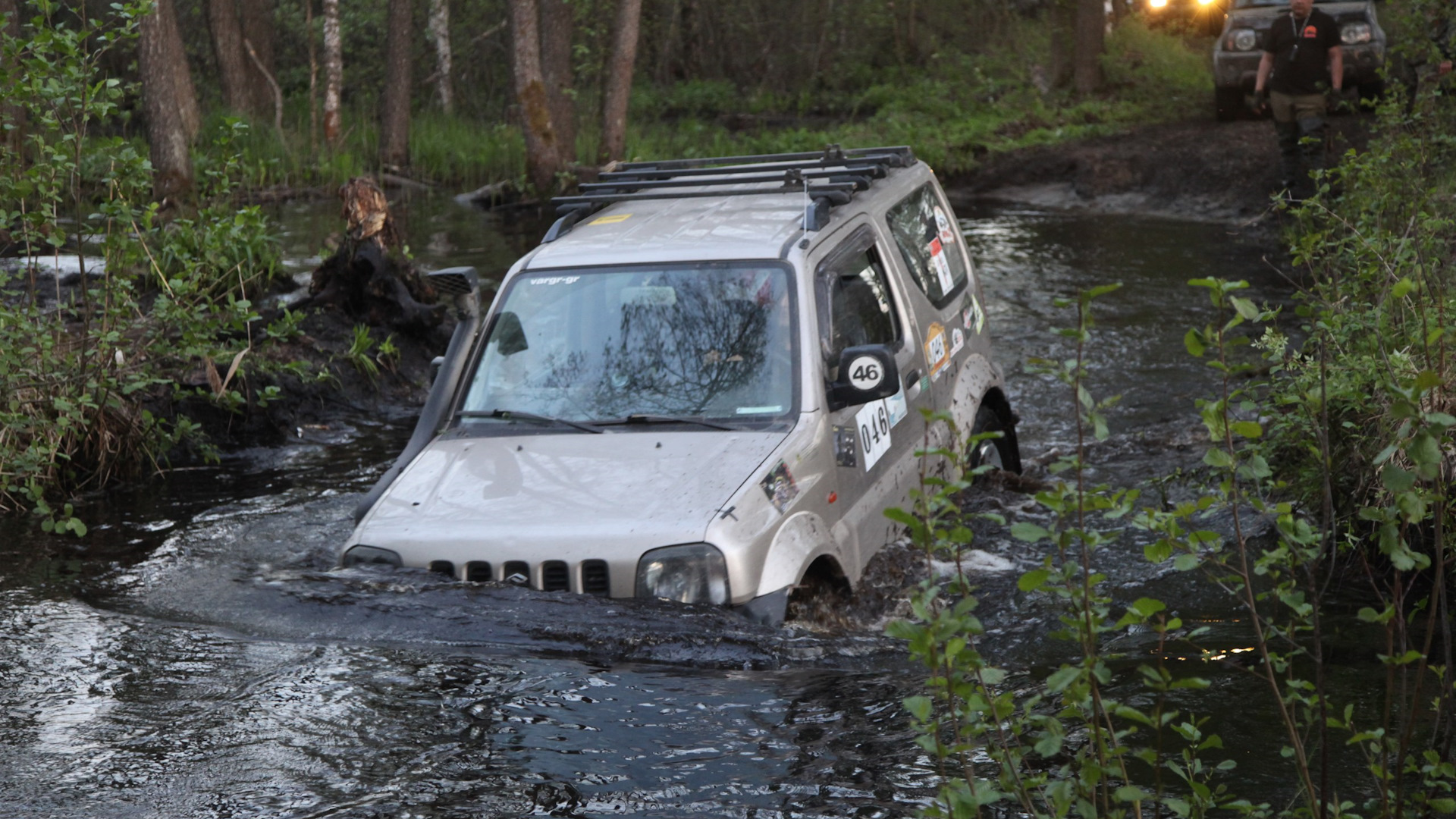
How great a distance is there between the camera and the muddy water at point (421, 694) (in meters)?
3.95

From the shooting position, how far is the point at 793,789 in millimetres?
3932

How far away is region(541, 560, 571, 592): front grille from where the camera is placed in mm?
4871

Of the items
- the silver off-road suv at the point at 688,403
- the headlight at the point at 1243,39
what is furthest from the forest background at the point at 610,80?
the silver off-road suv at the point at 688,403

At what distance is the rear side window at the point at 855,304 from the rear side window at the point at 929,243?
0.43 meters

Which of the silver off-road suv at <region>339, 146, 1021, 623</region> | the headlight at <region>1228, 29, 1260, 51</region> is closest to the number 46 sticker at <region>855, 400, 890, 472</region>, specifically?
the silver off-road suv at <region>339, 146, 1021, 623</region>

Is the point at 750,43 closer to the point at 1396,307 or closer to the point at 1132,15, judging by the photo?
the point at 1132,15

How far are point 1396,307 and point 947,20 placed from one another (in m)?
25.8

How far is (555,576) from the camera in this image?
16.0 feet

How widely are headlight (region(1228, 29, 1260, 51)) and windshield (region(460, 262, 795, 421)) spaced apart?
15.8 m

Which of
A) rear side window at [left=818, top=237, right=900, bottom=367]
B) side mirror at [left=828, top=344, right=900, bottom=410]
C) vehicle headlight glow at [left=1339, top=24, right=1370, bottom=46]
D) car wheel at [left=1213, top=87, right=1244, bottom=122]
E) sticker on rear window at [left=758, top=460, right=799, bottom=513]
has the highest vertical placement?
vehicle headlight glow at [left=1339, top=24, right=1370, bottom=46]

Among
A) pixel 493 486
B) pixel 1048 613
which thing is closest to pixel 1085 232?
pixel 1048 613

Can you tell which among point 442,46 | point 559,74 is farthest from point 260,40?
point 559,74

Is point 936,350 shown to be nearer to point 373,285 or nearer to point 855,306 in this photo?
point 855,306

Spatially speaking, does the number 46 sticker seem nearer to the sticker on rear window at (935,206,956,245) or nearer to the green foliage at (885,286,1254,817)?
the sticker on rear window at (935,206,956,245)
